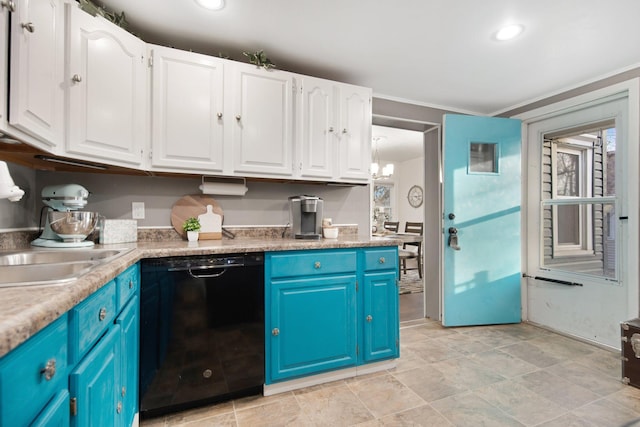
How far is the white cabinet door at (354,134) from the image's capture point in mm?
2318

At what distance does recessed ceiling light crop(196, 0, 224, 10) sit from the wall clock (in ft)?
19.2

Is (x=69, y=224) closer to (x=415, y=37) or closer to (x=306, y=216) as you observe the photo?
(x=306, y=216)

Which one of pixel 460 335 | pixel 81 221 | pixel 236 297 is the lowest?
pixel 460 335

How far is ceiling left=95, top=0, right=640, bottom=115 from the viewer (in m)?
1.67

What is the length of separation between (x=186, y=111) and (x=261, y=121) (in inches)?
19.1

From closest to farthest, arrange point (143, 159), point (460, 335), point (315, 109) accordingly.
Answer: point (143, 159)
point (315, 109)
point (460, 335)

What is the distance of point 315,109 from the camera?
223 centimetres

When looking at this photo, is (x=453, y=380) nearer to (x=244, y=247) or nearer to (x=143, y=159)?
(x=244, y=247)

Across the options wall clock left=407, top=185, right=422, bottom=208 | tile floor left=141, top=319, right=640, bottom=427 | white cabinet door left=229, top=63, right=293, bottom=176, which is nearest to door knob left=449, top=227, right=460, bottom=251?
tile floor left=141, top=319, right=640, bottom=427

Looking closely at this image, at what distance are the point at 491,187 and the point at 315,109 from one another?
2.00 meters

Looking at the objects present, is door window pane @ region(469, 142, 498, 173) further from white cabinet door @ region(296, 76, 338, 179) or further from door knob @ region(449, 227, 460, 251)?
white cabinet door @ region(296, 76, 338, 179)

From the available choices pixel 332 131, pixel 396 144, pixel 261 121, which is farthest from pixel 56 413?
pixel 396 144

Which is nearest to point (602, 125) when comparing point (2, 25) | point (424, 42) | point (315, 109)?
point (424, 42)

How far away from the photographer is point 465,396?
178cm
